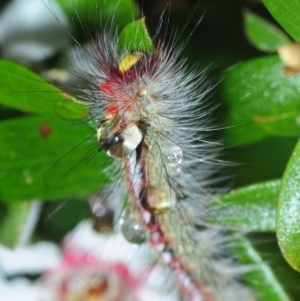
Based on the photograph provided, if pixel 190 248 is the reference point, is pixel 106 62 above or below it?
above

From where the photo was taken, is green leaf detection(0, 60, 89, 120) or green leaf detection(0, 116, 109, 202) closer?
green leaf detection(0, 60, 89, 120)

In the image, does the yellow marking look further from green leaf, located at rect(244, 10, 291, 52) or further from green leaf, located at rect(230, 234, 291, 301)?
green leaf, located at rect(230, 234, 291, 301)

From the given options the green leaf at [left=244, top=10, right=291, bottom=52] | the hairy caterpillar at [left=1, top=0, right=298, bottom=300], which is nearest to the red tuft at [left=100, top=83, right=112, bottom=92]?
the hairy caterpillar at [left=1, top=0, right=298, bottom=300]

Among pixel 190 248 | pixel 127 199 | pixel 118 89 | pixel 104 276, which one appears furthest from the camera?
pixel 104 276

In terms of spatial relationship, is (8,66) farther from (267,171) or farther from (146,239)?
(267,171)

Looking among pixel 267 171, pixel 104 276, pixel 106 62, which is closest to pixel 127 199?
pixel 106 62

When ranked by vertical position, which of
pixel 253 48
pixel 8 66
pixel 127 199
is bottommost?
pixel 127 199
